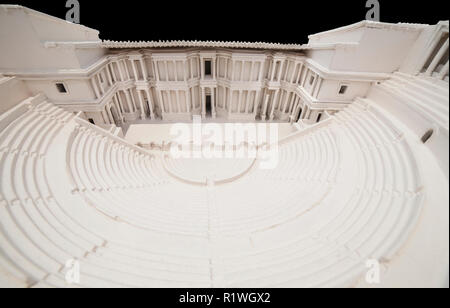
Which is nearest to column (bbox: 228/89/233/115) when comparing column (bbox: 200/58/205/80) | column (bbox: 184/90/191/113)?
column (bbox: 200/58/205/80)

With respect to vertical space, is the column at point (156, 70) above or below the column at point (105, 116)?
above

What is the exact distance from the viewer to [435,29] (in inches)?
352

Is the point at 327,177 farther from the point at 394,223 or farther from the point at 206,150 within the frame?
the point at 206,150

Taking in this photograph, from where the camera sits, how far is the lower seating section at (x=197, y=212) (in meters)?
4.77

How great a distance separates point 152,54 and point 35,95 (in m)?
7.62

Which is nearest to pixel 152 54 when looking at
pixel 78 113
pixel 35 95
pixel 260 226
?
pixel 78 113

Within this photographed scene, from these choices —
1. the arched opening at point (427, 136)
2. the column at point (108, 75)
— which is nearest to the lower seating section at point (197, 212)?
the arched opening at point (427, 136)

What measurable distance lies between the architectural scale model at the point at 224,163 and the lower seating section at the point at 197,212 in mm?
54

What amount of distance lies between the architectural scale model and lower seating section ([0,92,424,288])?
54 mm

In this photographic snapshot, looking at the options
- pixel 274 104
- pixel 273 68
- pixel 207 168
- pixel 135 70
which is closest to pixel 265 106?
pixel 274 104

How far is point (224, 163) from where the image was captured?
12.1m

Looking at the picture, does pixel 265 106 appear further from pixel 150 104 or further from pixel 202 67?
pixel 150 104

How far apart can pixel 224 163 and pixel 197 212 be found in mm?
4761

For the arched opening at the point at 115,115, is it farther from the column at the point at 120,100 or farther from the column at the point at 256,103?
the column at the point at 256,103
